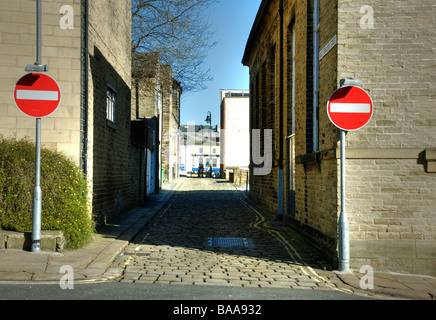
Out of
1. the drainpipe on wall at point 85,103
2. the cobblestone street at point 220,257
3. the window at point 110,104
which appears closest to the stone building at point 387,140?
the cobblestone street at point 220,257

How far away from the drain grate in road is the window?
467 centimetres

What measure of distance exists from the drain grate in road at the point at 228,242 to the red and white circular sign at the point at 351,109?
3.56 meters

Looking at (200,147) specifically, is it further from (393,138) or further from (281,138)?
(393,138)

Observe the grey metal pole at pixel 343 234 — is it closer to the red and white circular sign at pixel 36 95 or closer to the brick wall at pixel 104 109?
the red and white circular sign at pixel 36 95

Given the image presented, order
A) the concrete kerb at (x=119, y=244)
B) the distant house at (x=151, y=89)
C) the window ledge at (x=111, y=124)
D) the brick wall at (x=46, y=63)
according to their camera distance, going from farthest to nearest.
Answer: the distant house at (x=151, y=89), the window ledge at (x=111, y=124), the brick wall at (x=46, y=63), the concrete kerb at (x=119, y=244)

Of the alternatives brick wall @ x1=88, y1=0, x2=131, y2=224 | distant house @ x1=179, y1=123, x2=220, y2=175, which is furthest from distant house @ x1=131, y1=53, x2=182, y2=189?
distant house @ x1=179, y1=123, x2=220, y2=175

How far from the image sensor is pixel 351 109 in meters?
6.33

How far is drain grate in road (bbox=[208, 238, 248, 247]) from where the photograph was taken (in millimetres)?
8766

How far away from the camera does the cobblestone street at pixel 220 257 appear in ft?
19.5

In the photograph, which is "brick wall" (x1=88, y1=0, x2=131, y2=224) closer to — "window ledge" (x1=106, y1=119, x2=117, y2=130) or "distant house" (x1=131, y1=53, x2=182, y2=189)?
"window ledge" (x1=106, y1=119, x2=117, y2=130)

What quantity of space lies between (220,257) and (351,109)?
3347 millimetres

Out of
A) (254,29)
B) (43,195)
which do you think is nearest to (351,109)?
(43,195)
